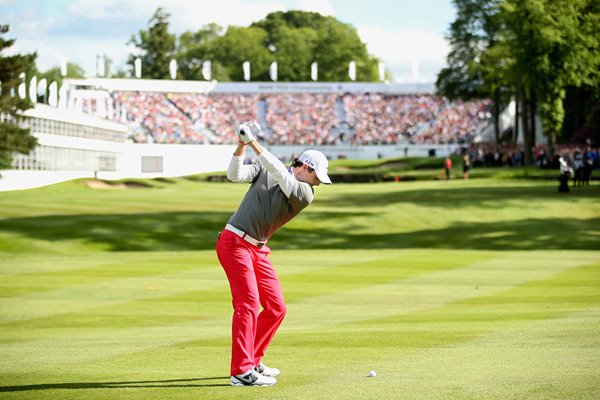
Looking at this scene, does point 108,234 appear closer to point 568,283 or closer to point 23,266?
Answer: point 23,266

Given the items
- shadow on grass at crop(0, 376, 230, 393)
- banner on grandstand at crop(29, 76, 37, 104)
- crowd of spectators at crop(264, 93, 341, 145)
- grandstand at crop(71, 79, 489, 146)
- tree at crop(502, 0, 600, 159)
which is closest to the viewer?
shadow on grass at crop(0, 376, 230, 393)

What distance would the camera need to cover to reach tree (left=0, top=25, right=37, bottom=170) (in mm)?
74625

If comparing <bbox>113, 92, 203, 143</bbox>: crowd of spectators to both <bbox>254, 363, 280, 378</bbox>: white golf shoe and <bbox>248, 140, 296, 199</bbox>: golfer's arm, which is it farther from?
<bbox>248, 140, 296, 199</bbox>: golfer's arm

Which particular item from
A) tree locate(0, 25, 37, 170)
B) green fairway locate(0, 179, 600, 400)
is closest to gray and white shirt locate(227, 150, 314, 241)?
green fairway locate(0, 179, 600, 400)

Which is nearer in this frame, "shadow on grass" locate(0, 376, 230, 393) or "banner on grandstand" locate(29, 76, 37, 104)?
"shadow on grass" locate(0, 376, 230, 393)

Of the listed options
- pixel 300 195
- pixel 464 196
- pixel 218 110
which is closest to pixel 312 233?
pixel 464 196

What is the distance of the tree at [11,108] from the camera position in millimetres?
74625

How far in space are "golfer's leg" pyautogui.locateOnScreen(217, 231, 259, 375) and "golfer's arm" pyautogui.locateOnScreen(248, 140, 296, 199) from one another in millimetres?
774

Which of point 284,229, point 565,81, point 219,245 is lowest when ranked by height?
point 284,229

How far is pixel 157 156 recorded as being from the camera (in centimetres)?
11425

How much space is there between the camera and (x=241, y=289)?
11062mm

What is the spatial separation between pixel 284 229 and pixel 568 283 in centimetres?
2074

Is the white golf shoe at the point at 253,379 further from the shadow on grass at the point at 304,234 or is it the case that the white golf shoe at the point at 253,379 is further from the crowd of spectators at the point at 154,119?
the crowd of spectators at the point at 154,119

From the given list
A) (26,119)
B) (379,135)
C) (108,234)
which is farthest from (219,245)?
(379,135)
